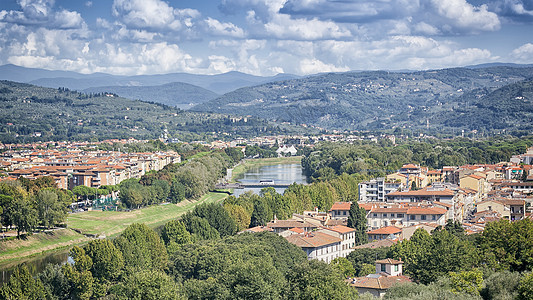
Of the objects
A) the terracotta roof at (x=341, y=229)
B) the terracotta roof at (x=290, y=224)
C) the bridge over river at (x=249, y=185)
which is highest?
the terracotta roof at (x=341, y=229)

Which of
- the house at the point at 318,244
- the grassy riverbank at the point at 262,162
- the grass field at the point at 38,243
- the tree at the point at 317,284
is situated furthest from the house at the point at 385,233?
the grassy riverbank at the point at 262,162

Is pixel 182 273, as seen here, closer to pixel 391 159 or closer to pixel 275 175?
pixel 391 159

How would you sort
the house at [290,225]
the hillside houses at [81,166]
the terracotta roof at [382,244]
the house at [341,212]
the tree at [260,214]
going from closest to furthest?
the terracotta roof at [382,244] < the house at [290,225] < the house at [341,212] < the tree at [260,214] < the hillside houses at [81,166]

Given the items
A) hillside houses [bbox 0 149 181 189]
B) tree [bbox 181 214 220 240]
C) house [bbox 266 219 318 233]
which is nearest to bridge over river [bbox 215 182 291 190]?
hillside houses [bbox 0 149 181 189]

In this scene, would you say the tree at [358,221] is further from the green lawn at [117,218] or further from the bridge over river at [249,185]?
the bridge over river at [249,185]

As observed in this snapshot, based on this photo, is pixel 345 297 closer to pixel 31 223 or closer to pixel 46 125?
pixel 31 223

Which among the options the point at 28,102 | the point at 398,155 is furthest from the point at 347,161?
the point at 28,102
